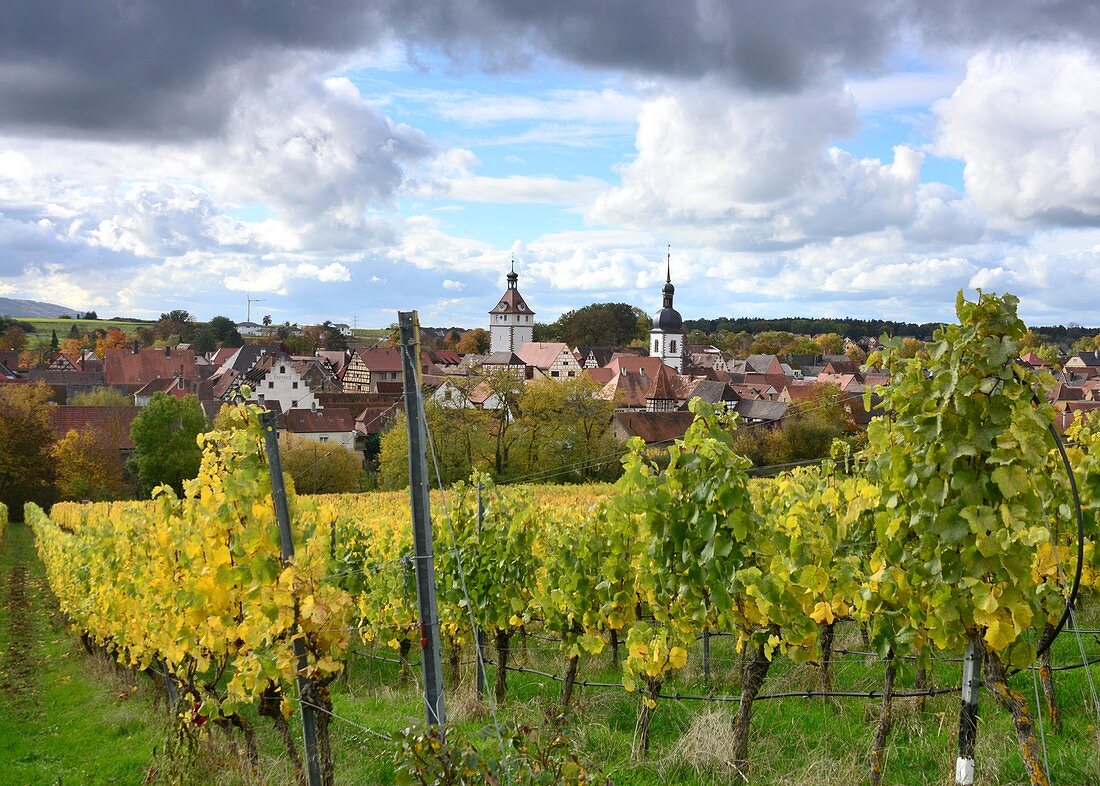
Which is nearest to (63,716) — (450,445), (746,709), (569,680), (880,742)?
(569,680)

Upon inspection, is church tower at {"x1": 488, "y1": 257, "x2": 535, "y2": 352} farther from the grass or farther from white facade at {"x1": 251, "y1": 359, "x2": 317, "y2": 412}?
the grass

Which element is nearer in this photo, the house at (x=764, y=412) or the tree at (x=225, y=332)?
the house at (x=764, y=412)

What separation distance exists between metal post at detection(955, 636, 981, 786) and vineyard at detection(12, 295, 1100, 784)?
76 mm

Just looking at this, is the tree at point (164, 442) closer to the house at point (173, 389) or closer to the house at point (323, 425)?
the house at point (323, 425)

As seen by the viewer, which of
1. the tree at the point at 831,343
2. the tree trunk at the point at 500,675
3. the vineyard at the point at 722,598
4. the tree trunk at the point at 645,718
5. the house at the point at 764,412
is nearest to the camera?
the vineyard at the point at 722,598

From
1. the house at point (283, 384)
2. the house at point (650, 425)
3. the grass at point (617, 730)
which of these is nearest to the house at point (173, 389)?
the house at point (283, 384)

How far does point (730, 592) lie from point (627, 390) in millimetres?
74455

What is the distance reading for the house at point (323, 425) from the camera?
2405 inches

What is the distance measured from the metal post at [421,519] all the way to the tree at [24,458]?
5017 cm

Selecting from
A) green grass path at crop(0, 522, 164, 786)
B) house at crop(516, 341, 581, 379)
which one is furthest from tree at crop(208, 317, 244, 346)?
green grass path at crop(0, 522, 164, 786)

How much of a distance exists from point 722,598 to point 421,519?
258 centimetres

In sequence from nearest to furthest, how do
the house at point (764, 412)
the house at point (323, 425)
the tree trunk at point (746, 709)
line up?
the tree trunk at point (746, 709) → the house at point (764, 412) → the house at point (323, 425)

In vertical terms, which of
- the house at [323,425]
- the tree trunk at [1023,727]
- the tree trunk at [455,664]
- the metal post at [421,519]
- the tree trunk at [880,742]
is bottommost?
the house at [323,425]

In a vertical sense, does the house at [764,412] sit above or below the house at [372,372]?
below
